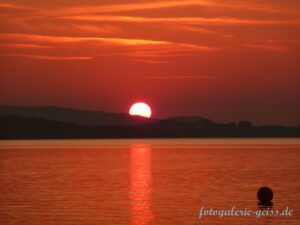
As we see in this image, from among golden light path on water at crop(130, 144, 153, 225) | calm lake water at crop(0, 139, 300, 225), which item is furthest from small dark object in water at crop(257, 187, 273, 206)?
golden light path on water at crop(130, 144, 153, 225)

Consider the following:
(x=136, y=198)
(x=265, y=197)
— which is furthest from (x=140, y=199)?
(x=265, y=197)

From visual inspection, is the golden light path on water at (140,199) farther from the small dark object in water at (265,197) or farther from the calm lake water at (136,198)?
the small dark object in water at (265,197)

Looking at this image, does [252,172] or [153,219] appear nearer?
[153,219]

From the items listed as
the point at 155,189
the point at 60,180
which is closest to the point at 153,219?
the point at 155,189

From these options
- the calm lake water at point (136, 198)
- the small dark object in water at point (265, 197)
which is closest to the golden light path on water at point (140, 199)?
the calm lake water at point (136, 198)

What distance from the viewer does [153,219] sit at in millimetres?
52188

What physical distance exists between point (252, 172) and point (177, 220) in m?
56.0

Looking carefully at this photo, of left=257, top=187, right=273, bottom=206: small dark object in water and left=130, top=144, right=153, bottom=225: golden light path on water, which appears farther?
left=257, top=187, right=273, bottom=206: small dark object in water

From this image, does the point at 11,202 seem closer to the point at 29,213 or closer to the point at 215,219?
the point at 29,213

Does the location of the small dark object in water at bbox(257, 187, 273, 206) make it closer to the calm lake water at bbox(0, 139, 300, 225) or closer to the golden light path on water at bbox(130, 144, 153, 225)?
the calm lake water at bbox(0, 139, 300, 225)

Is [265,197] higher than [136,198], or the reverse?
[136,198]

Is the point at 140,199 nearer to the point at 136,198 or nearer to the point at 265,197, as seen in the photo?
the point at 136,198

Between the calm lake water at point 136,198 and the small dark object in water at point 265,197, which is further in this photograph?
the small dark object in water at point 265,197

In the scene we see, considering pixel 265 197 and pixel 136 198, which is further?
pixel 136 198
